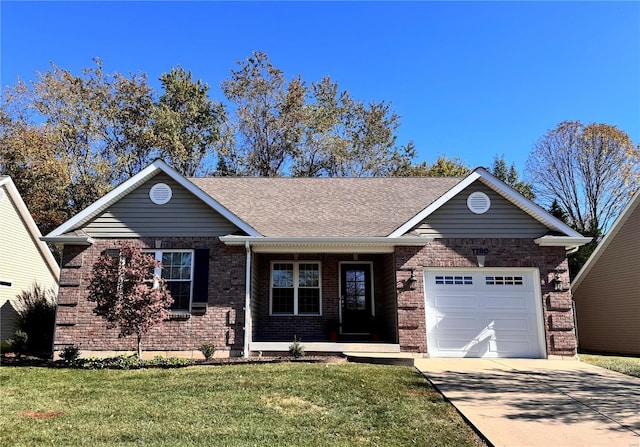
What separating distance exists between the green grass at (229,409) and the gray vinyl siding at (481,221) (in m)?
4.61

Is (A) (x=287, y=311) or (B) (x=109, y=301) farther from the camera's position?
(A) (x=287, y=311)

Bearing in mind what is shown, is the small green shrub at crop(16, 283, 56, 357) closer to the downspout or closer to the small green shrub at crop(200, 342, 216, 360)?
the small green shrub at crop(200, 342, 216, 360)

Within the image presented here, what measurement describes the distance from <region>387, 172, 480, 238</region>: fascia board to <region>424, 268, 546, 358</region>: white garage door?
1.29 meters

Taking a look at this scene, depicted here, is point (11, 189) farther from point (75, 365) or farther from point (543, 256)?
point (543, 256)

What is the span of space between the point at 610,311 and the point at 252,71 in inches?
923

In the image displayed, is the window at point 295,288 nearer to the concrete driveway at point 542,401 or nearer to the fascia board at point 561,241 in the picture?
the concrete driveway at point 542,401

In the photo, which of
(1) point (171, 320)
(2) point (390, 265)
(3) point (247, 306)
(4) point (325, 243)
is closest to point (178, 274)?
(1) point (171, 320)

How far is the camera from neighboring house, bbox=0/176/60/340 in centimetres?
1616

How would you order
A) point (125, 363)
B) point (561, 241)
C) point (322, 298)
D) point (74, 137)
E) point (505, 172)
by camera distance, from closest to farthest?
A: 1. point (125, 363)
2. point (561, 241)
3. point (322, 298)
4. point (74, 137)
5. point (505, 172)

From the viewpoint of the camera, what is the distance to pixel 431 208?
40.5 ft

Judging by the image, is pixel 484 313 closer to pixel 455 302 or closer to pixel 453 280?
pixel 455 302

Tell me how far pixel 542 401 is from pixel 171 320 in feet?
27.8

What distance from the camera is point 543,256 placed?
40.5 ft

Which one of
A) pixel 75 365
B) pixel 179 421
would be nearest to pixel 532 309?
pixel 179 421
